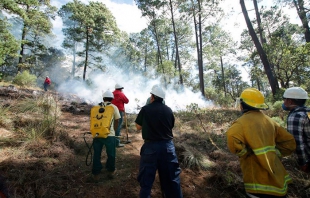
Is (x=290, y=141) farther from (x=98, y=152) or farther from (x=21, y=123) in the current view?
(x=21, y=123)

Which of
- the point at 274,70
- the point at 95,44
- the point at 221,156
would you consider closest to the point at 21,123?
the point at 221,156

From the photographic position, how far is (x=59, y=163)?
4062 millimetres

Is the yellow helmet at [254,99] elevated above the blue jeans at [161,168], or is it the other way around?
the yellow helmet at [254,99]

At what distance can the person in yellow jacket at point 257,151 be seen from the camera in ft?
6.51

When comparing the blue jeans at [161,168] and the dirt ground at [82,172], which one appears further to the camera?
the dirt ground at [82,172]

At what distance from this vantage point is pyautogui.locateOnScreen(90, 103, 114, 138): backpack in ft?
11.6

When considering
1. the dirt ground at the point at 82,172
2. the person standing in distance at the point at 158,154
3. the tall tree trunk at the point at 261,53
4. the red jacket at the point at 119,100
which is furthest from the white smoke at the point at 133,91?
the person standing in distance at the point at 158,154

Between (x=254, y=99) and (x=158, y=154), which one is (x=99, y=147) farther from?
(x=254, y=99)

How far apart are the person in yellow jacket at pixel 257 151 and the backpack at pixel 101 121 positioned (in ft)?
7.48

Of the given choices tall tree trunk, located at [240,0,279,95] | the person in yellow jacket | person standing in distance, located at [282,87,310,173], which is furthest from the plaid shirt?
tall tree trunk, located at [240,0,279,95]

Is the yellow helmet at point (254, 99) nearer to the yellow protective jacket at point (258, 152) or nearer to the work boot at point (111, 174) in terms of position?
the yellow protective jacket at point (258, 152)

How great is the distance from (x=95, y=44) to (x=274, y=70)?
62.7ft

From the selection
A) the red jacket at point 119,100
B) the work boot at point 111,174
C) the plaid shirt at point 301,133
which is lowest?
the work boot at point 111,174

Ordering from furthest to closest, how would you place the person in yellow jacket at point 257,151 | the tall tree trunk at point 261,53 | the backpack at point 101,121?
the tall tree trunk at point 261,53, the backpack at point 101,121, the person in yellow jacket at point 257,151
